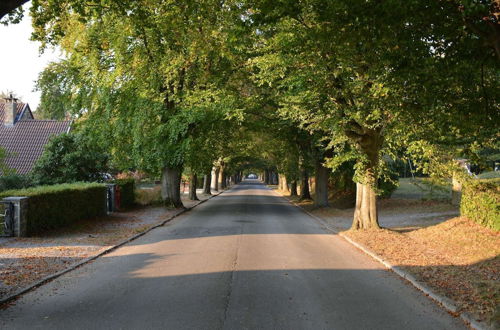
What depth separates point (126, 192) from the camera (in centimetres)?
2670

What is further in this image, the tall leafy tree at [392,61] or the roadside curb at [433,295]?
the tall leafy tree at [392,61]

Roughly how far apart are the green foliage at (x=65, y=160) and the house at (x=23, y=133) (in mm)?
6629

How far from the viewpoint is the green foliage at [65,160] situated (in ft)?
89.1

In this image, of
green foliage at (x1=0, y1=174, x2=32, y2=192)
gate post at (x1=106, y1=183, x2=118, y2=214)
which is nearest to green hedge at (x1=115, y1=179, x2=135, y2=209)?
gate post at (x1=106, y1=183, x2=118, y2=214)

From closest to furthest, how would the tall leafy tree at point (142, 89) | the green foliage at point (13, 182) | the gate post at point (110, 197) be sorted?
the tall leafy tree at point (142, 89)
the gate post at point (110, 197)
the green foliage at point (13, 182)

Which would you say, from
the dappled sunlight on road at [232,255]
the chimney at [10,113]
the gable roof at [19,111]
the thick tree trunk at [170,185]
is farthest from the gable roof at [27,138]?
the dappled sunlight on road at [232,255]

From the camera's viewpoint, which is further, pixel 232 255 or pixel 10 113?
pixel 10 113

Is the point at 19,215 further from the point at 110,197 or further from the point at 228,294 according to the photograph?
the point at 110,197

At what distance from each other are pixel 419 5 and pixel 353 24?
1.22 m

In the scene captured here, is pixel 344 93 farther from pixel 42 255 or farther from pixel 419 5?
pixel 42 255

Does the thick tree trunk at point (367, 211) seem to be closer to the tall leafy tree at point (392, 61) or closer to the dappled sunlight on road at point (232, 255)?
the dappled sunlight on road at point (232, 255)

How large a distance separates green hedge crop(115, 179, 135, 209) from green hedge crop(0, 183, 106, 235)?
5495 mm

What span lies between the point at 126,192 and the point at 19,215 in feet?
42.6

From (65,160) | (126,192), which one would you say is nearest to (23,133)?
(65,160)
